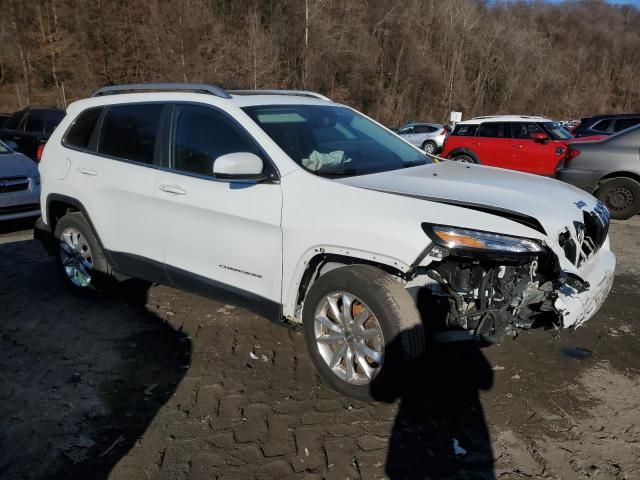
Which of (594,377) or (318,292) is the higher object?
(318,292)

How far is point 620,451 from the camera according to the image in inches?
103

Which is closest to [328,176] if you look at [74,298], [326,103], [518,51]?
[326,103]

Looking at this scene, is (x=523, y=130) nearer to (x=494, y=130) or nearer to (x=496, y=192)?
(x=494, y=130)

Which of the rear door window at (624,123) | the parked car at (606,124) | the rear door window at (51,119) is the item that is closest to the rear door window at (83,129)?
the rear door window at (51,119)

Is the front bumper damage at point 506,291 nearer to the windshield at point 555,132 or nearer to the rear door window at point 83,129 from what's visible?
the rear door window at point 83,129

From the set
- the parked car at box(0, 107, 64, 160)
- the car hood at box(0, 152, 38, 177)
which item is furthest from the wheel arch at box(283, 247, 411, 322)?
the parked car at box(0, 107, 64, 160)

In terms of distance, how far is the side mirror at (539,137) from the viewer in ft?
37.4

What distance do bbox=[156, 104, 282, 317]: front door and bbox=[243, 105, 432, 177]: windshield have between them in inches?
9.6

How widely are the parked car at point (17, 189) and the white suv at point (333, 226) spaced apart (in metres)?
3.50

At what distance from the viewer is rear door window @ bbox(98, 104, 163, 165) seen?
385 centimetres

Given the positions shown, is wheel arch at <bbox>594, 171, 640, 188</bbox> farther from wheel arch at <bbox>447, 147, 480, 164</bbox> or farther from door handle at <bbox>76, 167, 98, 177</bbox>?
door handle at <bbox>76, 167, 98, 177</bbox>

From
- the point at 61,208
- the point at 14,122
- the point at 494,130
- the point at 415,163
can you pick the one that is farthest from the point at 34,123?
the point at 494,130

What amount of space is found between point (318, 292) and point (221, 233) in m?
0.83

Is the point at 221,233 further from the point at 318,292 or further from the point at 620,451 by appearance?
the point at 620,451
